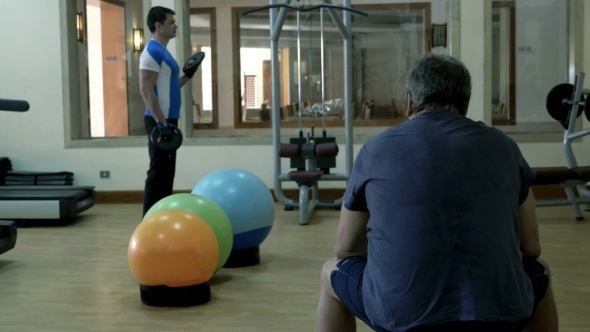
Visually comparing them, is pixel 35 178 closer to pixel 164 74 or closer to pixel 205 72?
pixel 205 72

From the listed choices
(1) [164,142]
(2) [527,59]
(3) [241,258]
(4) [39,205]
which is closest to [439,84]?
(3) [241,258]

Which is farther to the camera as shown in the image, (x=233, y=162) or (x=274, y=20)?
(x=233, y=162)

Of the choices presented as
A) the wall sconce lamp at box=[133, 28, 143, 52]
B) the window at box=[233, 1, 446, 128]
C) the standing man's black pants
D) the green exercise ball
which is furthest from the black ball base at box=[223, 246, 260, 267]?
the wall sconce lamp at box=[133, 28, 143, 52]

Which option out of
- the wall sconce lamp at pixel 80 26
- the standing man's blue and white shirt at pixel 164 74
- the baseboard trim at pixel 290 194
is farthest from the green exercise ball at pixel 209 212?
the wall sconce lamp at pixel 80 26

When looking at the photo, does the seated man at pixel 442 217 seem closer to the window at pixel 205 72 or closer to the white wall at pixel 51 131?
the white wall at pixel 51 131

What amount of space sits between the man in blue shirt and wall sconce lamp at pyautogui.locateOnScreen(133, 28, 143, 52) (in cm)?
256

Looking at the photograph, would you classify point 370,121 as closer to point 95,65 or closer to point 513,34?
point 513,34

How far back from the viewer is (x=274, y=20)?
628 cm

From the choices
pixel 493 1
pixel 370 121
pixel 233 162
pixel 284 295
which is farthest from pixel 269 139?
pixel 284 295

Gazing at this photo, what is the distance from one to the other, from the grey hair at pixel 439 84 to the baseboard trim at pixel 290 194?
505 centimetres

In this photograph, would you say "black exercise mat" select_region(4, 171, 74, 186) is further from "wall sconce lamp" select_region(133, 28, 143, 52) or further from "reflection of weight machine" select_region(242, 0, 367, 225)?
"reflection of weight machine" select_region(242, 0, 367, 225)

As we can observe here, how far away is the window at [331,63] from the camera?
714cm

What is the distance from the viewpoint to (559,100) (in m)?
6.19

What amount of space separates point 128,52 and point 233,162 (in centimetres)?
158
